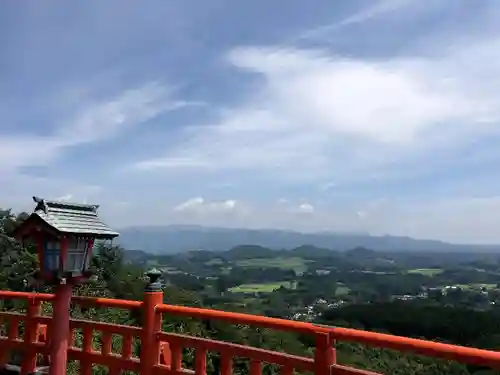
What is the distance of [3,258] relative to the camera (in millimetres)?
18547

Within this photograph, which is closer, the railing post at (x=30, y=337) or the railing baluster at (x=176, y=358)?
the railing baluster at (x=176, y=358)

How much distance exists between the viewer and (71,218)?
4375mm

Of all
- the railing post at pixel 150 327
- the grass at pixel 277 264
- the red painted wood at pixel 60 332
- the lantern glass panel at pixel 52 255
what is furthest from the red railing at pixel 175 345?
the grass at pixel 277 264

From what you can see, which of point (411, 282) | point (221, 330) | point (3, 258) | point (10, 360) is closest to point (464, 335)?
point (221, 330)

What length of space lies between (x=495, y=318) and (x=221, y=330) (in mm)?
25093

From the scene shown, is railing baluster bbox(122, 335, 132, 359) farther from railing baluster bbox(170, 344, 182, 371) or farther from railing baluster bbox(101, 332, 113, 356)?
railing baluster bbox(170, 344, 182, 371)

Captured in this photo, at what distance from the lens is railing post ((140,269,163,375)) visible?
4.19m

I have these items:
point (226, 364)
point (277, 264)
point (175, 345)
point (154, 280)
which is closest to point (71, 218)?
point (154, 280)

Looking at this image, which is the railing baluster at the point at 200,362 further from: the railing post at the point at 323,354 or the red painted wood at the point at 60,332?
the red painted wood at the point at 60,332

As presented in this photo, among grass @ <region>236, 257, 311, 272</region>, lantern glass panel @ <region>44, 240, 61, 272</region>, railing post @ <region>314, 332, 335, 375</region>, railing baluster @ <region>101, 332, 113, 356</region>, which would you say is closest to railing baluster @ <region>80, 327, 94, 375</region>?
railing baluster @ <region>101, 332, 113, 356</region>

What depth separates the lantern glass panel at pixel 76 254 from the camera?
427 cm

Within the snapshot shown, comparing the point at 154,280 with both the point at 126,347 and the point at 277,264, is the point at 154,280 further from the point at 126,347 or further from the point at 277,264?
the point at 277,264

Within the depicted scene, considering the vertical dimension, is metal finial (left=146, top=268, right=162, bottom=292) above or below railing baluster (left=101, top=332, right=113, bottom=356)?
above

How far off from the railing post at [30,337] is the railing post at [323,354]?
2.97 metres
